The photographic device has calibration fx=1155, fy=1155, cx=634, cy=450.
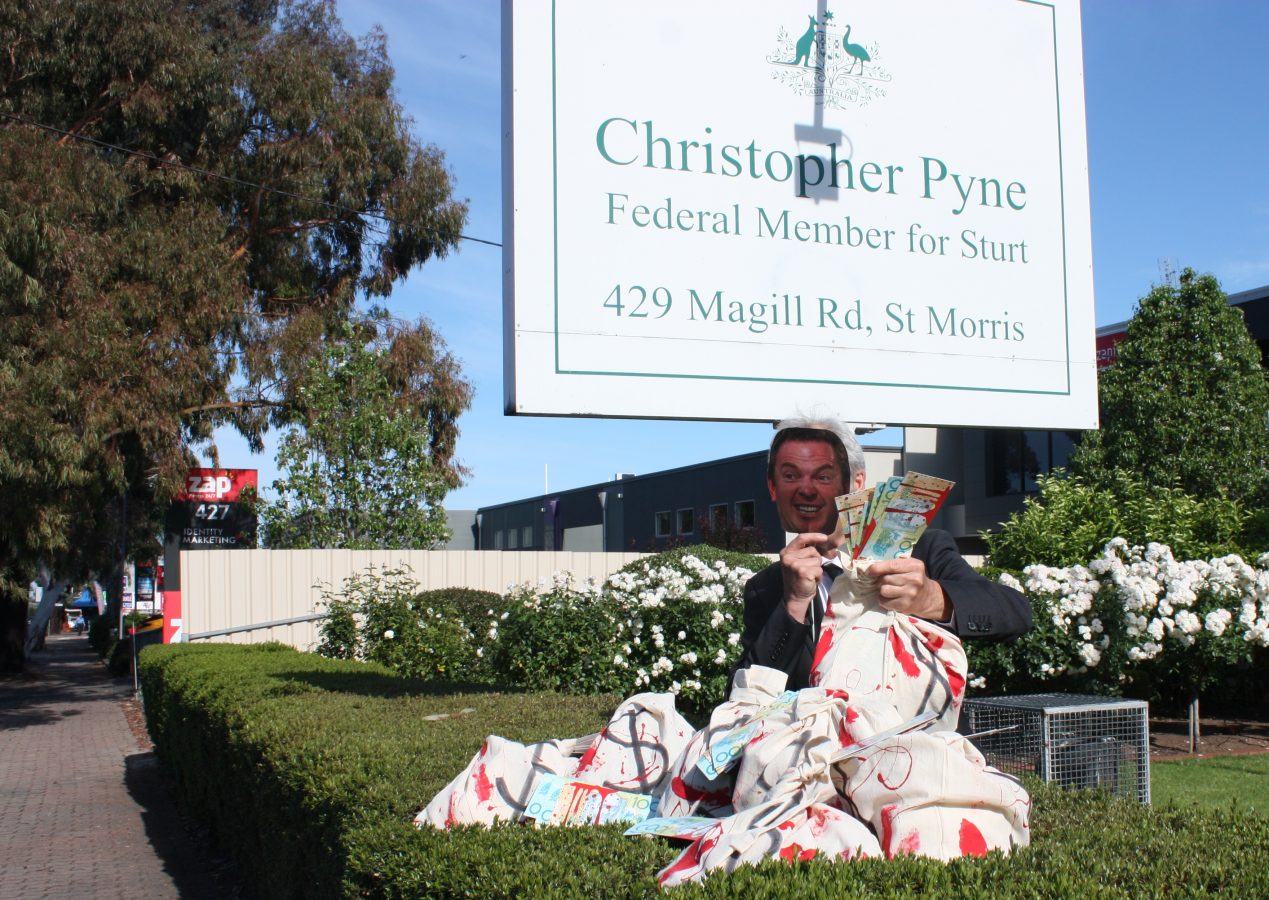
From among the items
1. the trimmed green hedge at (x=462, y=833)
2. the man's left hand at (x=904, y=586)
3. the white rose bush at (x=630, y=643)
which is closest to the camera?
the trimmed green hedge at (x=462, y=833)

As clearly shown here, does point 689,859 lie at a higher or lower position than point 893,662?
lower

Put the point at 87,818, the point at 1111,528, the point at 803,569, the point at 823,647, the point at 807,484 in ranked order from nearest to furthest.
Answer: the point at 823,647
the point at 803,569
the point at 807,484
the point at 87,818
the point at 1111,528

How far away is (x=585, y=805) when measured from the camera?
3.09 meters

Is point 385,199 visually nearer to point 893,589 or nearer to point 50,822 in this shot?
point 50,822

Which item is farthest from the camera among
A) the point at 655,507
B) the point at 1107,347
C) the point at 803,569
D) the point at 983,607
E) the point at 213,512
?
the point at 655,507

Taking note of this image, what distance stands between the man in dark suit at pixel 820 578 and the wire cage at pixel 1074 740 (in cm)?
324

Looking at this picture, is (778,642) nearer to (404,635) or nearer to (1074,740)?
(1074,740)

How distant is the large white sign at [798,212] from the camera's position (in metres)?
4.66

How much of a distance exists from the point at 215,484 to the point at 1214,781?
20908mm

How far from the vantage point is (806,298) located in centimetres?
489

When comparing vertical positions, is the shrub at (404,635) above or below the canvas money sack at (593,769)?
below

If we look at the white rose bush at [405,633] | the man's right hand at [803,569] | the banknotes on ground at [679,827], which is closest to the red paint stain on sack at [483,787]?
the banknotes on ground at [679,827]

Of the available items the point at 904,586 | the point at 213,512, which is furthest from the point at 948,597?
the point at 213,512

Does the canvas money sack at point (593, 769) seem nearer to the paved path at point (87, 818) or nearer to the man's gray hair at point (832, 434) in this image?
the man's gray hair at point (832, 434)
